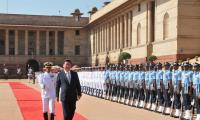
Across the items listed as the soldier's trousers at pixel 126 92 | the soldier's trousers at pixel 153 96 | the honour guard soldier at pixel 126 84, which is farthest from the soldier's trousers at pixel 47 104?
the soldier's trousers at pixel 126 92

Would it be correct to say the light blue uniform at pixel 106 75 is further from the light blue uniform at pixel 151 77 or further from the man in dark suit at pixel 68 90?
the man in dark suit at pixel 68 90

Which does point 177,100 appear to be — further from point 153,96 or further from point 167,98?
point 153,96

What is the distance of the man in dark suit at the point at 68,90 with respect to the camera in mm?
13430

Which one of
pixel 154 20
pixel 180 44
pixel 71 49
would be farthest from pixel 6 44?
Result: pixel 180 44

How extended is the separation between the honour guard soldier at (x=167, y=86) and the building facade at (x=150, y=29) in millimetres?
22652

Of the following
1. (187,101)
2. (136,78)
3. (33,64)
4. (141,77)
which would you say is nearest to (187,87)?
(187,101)

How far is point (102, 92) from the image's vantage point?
29.9m

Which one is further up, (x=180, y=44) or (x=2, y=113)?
(x=180, y=44)

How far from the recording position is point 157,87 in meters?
19.9

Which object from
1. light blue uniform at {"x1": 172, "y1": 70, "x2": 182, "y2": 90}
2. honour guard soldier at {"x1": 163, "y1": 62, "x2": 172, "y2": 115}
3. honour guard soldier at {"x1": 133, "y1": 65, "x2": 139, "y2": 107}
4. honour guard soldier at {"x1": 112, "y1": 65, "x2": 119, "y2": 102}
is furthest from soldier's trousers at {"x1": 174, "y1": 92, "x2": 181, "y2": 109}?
honour guard soldier at {"x1": 112, "y1": 65, "x2": 119, "y2": 102}

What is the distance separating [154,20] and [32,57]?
4347cm

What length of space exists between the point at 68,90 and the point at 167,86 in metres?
6.24

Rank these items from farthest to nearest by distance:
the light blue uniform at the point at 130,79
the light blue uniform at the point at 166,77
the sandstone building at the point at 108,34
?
the sandstone building at the point at 108,34, the light blue uniform at the point at 130,79, the light blue uniform at the point at 166,77

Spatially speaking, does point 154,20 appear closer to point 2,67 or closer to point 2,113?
point 2,113
